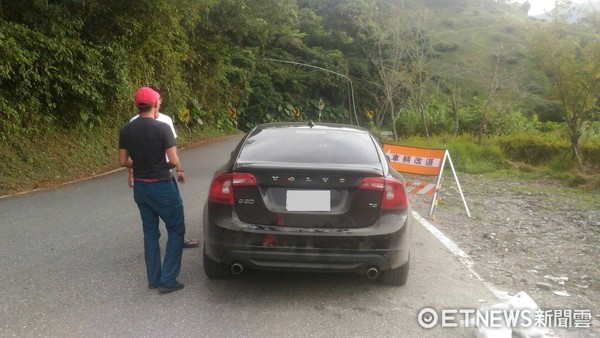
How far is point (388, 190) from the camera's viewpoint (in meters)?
4.37

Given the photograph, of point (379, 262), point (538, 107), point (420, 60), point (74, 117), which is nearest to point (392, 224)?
point (379, 262)

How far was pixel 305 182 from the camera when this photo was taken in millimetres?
4254

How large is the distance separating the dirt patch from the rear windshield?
1.80m

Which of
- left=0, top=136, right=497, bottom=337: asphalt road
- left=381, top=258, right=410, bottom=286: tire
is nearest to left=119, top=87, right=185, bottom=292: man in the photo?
left=0, top=136, right=497, bottom=337: asphalt road

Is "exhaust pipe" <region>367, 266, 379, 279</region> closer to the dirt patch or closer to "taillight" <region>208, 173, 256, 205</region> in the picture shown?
"taillight" <region>208, 173, 256, 205</region>

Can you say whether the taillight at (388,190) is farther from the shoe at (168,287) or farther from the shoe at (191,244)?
the shoe at (191,244)

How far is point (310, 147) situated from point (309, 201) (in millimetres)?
716

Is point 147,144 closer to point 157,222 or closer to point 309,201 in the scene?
point 157,222

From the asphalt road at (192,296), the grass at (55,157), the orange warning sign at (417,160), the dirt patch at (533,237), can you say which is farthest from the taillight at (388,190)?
the grass at (55,157)

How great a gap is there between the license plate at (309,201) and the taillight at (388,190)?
308 millimetres

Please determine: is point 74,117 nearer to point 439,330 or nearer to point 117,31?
point 117,31

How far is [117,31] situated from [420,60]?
15390 millimetres

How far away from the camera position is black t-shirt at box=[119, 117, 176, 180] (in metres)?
4.37

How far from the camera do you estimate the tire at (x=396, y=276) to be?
4718 mm
